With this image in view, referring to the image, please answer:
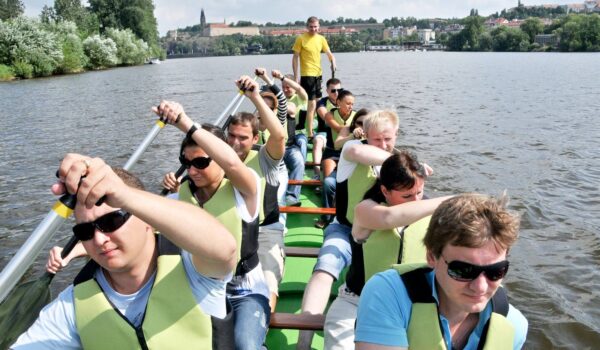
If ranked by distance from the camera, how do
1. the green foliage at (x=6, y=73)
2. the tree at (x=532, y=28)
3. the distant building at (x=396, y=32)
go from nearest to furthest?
1. the green foliage at (x=6, y=73)
2. the tree at (x=532, y=28)
3. the distant building at (x=396, y=32)

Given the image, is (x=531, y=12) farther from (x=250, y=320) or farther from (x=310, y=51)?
(x=250, y=320)

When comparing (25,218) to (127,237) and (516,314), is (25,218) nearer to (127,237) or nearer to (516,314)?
(127,237)

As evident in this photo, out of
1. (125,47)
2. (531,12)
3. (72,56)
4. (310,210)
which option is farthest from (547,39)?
(531,12)

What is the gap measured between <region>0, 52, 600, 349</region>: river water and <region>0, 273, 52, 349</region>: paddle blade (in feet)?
7.13

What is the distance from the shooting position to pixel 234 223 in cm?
237

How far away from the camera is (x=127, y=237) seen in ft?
4.77

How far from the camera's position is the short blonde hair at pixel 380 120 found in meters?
2.97

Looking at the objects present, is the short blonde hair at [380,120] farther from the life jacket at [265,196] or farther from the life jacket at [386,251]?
the life jacket at [386,251]

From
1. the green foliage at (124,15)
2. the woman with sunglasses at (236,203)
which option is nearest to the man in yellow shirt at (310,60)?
the woman with sunglasses at (236,203)

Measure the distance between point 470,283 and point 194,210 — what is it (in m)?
0.80

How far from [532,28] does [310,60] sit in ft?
235

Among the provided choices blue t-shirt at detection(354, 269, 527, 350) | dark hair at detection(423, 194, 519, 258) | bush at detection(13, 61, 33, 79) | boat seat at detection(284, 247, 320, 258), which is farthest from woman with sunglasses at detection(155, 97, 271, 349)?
bush at detection(13, 61, 33, 79)

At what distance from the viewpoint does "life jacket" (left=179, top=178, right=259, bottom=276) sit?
2.36 m

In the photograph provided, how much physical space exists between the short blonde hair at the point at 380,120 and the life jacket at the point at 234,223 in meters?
1.00
